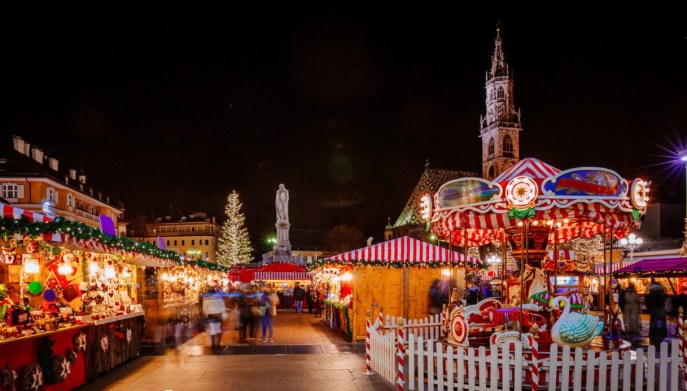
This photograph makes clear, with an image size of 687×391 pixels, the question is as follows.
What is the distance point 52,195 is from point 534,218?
43.3 meters

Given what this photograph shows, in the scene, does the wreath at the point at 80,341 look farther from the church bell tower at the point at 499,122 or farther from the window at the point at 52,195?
the church bell tower at the point at 499,122

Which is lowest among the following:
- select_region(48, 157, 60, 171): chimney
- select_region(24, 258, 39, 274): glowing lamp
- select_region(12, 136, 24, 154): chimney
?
select_region(24, 258, 39, 274): glowing lamp

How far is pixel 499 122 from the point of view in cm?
8775

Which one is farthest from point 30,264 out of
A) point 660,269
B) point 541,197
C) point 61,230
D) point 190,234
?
point 190,234

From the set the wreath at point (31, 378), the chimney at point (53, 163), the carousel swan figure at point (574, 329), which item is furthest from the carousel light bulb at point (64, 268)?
the chimney at point (53, 163)

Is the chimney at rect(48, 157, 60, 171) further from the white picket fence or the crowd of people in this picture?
the white picket fence

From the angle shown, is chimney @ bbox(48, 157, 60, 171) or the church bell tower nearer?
chimney @ bbox(48, 157, 60, 171)

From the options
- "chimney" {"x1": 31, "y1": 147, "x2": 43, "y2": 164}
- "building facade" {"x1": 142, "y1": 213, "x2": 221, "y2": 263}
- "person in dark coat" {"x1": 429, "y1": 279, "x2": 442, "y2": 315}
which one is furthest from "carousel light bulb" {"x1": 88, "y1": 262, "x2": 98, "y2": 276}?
"building facade" {"x1": 142, "y1": 213, "x2": 221, "y2": 263}

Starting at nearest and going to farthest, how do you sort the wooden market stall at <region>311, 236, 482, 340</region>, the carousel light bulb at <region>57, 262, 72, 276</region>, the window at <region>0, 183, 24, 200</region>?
the carousel light bulb at <region>57, 262, 72, 276</region>
the wooden market stall at <region>311, 236, 482, 340</region>
the window at <region>0, 183, 24, 200</region>

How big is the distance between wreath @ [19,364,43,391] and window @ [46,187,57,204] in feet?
132

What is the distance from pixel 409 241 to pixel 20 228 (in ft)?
34.8

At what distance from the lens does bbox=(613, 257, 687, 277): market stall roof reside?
20670 mm

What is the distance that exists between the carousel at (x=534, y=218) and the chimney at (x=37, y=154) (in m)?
43.4

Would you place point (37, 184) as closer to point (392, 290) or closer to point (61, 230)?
point (392, 290)
